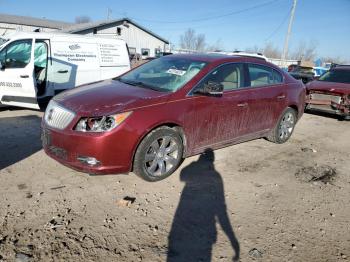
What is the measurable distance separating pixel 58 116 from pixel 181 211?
1.94 meters

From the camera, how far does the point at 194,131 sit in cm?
439

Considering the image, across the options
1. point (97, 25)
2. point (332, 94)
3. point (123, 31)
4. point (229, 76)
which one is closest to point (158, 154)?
point (229, 76)

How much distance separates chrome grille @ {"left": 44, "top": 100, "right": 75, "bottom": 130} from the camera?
12.1 feet

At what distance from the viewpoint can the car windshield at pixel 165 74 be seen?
14.5 ft

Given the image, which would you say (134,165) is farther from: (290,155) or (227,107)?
(290,155)

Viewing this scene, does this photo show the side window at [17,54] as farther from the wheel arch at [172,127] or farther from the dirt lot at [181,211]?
the wheel arch at [172,127]

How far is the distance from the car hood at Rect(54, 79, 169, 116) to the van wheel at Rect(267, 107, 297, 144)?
294cm

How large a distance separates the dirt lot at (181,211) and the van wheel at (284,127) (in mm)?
899

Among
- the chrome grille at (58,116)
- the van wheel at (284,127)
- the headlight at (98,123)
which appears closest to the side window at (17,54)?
the chrome grille at (58,116)

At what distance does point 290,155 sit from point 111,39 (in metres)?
6.17

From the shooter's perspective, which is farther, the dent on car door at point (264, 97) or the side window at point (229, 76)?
the dent on car door at point (264, 97)

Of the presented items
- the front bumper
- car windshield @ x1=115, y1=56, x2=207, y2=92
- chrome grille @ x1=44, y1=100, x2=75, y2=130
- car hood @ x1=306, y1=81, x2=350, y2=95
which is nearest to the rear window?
car windshield @ x1=115, y1=56, x2=207, y2=92

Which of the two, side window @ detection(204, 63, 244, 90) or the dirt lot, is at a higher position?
side window @ detection(204, 63, 244, 90)

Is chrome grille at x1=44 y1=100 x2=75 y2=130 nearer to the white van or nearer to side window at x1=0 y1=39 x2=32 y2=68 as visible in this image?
the white van
